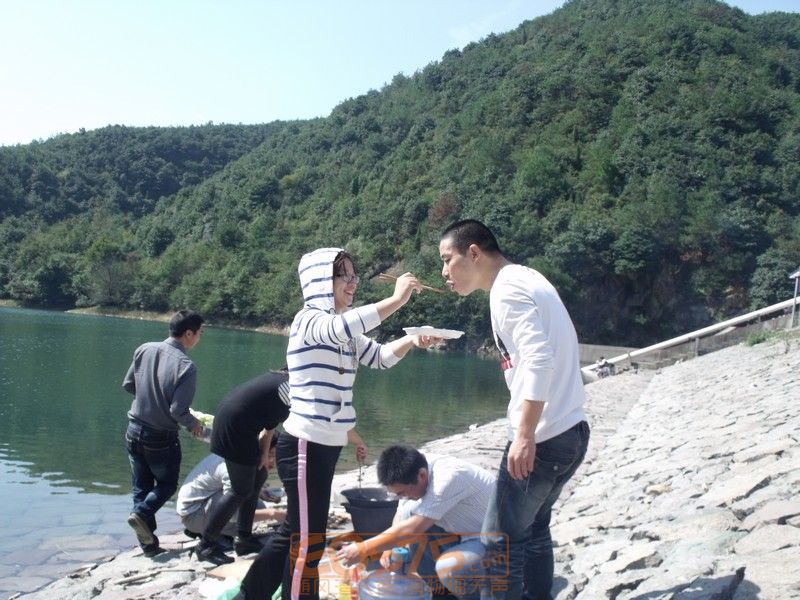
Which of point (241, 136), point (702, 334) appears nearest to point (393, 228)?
point (702, 334)

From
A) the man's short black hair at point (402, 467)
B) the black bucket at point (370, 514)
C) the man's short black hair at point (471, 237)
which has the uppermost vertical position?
the man's short black hair at point (471, 237)

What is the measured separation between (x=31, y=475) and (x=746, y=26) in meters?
95.1

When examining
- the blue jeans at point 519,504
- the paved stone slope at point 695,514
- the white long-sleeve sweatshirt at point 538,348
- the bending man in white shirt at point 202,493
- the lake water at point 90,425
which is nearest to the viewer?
the white long-sleeve sweatshirt at point 538,348

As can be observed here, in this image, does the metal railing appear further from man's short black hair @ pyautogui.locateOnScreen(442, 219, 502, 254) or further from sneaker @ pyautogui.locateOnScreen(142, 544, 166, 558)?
man's short black hair @ pyautogui.locateOnScreen(442, 219, 502, 254)

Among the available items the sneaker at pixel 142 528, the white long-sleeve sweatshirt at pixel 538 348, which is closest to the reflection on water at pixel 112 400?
the sneaker at pixel 142 528

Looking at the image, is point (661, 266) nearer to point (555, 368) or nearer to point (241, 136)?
point (555, 368)

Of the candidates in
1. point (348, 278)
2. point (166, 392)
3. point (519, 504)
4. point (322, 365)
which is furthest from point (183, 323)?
point (519, 504)

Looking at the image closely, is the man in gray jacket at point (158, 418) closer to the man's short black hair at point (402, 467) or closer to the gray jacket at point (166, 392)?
the gray jacket at point (166, 392)

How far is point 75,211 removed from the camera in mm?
130000

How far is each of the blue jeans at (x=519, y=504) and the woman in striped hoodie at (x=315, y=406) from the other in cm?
81

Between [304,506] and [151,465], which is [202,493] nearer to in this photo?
[151,465]

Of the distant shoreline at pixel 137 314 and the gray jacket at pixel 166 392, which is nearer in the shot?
the gray jacket at pixel 166 392

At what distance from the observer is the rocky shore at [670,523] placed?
3.33 meters

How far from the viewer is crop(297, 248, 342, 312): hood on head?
11.8 feet
